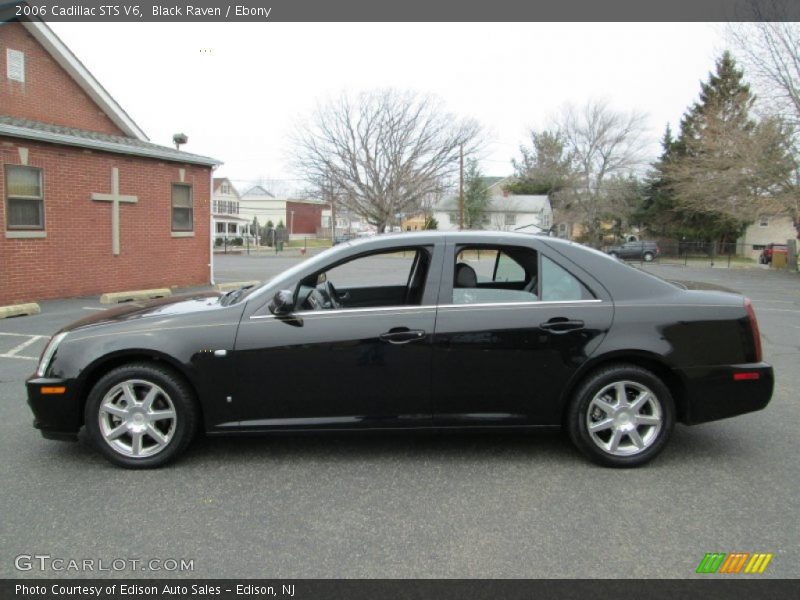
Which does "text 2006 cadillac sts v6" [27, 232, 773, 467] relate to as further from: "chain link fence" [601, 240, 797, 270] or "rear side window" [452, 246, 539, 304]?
"chain link fence" [601, 240, 797, 270]

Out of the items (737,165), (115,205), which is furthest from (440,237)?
(737,165)

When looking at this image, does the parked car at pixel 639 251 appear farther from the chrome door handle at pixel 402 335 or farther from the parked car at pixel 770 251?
the chrome door handle at pixel 402 335

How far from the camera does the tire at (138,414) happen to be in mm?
3738

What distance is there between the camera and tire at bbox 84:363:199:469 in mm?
3738

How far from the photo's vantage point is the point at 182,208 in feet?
51.9

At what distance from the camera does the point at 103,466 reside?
3.85 m

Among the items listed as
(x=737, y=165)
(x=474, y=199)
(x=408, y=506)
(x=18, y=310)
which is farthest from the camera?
(x=474, y=199)

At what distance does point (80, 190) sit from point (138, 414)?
11.2 m

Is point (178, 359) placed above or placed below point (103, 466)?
above

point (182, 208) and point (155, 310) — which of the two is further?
point (182, 208)

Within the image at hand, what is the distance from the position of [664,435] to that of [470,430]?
1279 millimetres

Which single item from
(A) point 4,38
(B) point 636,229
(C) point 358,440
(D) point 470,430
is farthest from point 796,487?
(B) point 636,229

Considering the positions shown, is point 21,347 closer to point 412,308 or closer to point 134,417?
point 134,417
